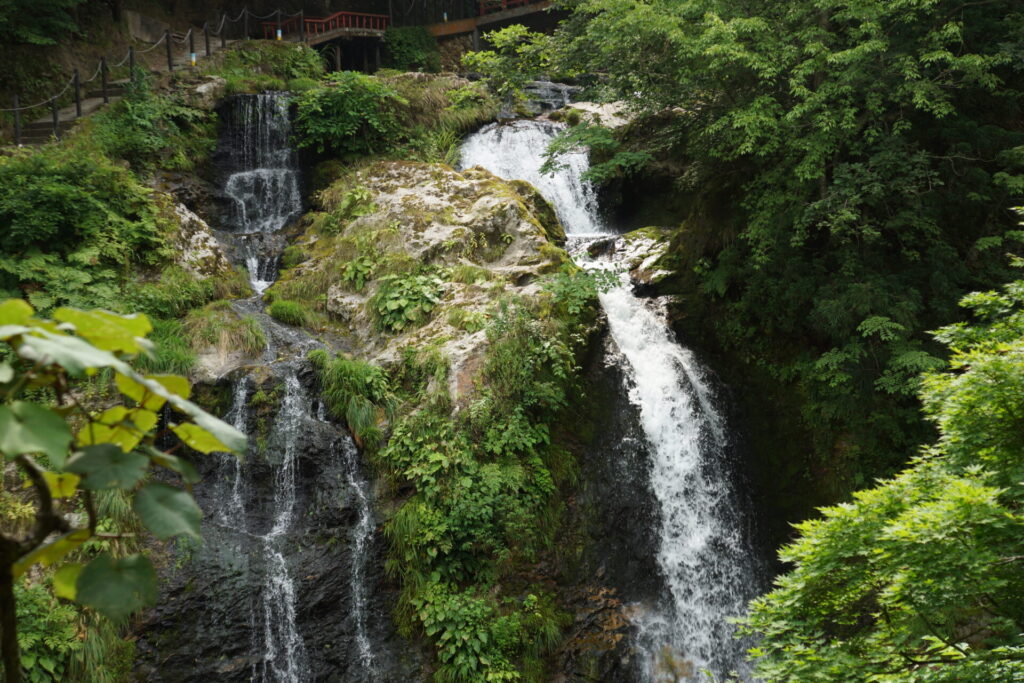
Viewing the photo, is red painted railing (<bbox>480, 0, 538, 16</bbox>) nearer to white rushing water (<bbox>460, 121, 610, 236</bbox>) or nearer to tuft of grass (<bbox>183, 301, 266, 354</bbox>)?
white rushing water (<bbox>460, 121, 610, 236</bbox>)

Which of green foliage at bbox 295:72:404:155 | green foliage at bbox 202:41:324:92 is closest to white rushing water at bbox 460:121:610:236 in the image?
green foliage at bbox 295:72:404:155

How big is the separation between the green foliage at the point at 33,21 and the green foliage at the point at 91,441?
659 inches

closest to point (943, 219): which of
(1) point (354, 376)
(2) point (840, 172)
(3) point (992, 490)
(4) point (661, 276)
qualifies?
(2) point (840, 172)

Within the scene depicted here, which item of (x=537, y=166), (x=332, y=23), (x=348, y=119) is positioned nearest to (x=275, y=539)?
(x=348, y=119)

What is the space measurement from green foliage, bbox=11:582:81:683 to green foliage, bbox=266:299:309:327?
476 centimetres

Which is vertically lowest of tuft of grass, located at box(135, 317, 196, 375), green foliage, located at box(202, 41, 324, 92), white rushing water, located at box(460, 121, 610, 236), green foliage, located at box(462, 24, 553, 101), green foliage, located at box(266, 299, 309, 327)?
tuft of grass, located at box(135, 317, 196, 375)

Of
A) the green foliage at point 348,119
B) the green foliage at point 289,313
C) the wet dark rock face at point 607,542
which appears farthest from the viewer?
the green foliage at point 348,119

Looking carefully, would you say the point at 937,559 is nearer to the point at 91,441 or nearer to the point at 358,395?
the point at 91,441

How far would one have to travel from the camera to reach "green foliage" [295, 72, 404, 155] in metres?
14.3

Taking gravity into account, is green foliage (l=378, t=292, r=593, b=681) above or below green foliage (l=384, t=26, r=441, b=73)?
below

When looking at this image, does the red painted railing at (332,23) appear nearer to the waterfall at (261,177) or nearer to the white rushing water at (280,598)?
the waterfall at (261,177)

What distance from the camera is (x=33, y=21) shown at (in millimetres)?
14477

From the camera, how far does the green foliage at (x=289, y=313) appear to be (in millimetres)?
10219

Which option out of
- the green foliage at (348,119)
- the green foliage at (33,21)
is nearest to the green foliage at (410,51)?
the green foliage at (348,119)
